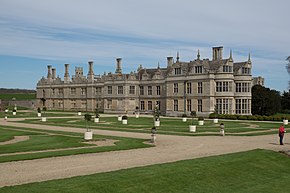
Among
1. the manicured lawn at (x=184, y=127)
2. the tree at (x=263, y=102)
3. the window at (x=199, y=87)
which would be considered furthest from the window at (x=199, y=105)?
the manicured lawn at (x=184, y=127)

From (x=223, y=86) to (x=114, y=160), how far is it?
142ft

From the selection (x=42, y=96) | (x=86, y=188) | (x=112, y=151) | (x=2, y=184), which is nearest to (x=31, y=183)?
(x=2, y=184)

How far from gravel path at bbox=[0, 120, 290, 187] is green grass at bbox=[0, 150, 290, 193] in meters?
1.07

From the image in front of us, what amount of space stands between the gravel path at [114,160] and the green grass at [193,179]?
1067 mm

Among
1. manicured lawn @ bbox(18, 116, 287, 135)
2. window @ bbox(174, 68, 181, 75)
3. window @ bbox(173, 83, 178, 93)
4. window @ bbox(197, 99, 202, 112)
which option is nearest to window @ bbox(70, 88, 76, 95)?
window @ bbox(173, 83, 178, 93)

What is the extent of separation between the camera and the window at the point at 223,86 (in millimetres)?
58125

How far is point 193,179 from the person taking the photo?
591 inches

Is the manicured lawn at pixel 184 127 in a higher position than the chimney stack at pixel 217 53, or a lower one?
lower

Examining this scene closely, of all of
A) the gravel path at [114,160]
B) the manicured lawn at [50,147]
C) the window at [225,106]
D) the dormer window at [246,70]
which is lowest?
the gravel path at [114,160]

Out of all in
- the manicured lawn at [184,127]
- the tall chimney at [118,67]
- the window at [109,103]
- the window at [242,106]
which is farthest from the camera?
the tall chimney at [118,67]

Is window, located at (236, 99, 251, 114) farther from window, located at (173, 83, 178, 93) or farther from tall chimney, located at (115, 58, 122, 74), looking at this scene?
tall chimney, located at (115, 58, 122, 74)

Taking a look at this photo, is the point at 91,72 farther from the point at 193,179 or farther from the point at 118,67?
the point at 193,179

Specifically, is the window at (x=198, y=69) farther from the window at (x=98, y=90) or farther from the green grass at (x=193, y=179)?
the green grass at (x=193, y=179)

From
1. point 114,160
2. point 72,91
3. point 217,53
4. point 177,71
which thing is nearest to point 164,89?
point 177,71
